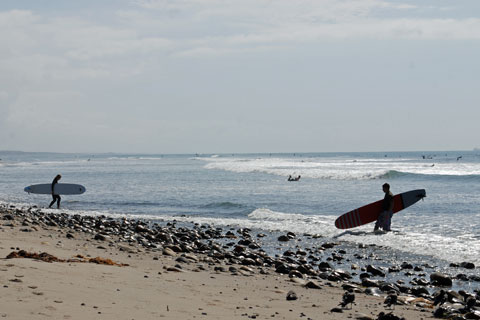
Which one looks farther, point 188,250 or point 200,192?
point 200,192

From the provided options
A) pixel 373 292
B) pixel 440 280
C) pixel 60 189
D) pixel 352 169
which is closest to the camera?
pixel 373 292

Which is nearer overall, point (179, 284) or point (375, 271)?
point (179, 284)

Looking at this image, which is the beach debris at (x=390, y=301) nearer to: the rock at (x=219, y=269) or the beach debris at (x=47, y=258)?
the rock at (x=219, y=269)

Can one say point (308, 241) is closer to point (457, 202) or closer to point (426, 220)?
point (426, 220)

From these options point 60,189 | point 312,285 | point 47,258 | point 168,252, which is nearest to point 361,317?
point 312,285

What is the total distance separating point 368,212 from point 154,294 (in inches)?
533

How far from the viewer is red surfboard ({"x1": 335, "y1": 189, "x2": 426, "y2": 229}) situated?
18.7m

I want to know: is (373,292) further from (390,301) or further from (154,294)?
(154,294)

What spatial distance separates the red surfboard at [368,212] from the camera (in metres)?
18.7

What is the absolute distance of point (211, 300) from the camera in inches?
299

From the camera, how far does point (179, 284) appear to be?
8625 millimetres

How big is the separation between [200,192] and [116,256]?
2395cm

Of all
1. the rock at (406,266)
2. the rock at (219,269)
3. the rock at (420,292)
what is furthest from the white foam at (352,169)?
the rock at (420,292)

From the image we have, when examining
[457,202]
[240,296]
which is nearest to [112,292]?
[240,296]
